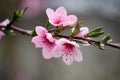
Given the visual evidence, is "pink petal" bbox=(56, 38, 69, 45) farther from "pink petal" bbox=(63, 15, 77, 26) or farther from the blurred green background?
the blurred green background

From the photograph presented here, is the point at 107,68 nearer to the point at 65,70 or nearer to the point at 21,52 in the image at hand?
the point at 65,70

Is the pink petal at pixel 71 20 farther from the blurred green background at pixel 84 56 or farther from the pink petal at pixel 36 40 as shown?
the blurred green background at pixel 84 56

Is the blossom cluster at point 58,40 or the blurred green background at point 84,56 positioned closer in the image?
the blossom cluster at point 58,40

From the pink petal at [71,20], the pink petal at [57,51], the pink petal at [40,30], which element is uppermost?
the pink petal at [71,20]

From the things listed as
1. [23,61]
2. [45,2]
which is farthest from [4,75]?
[45,2]

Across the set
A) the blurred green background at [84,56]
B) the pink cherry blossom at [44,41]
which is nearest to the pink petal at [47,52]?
the pink cherry blossom at [44,41]

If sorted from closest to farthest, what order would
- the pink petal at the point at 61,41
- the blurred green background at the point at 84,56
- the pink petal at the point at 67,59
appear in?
→ the pink petal at the point at 61,41, the pink petal at the point at 67,59, the blurred green background at the point at 84,56

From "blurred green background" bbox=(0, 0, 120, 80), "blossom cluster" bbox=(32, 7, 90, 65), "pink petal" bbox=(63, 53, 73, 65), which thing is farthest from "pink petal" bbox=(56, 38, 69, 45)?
"blurred green background" bbox=(0, 0, 120, 80)
